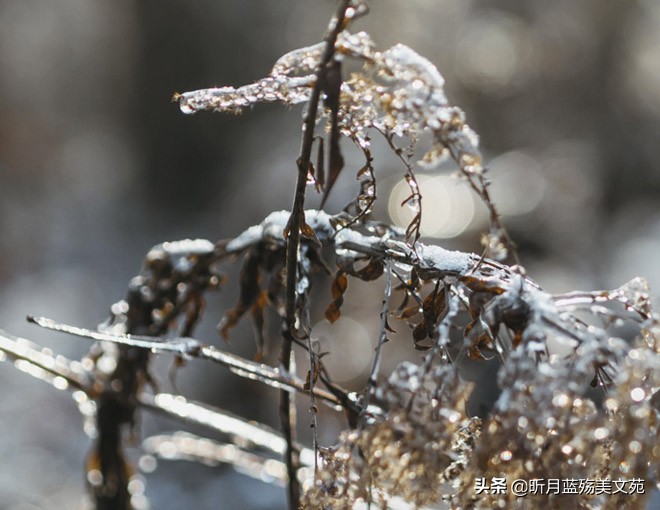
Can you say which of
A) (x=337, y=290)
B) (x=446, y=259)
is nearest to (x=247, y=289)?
(x=337, y=290)

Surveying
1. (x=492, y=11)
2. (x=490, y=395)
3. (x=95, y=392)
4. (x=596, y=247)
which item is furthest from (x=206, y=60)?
(x=95, y=392)

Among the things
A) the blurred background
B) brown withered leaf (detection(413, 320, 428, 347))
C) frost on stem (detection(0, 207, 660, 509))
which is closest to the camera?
frost on stem (detection(0, 207, 660, 509))

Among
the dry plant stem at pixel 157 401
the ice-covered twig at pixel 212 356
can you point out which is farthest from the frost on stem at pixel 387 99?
the dry plant stem at pixel 157 401

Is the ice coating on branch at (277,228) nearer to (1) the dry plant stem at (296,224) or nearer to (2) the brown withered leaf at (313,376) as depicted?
(1) the dry plant stem at (296,224)

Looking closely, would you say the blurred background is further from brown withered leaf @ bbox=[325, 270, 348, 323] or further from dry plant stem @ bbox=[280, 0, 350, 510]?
brown withered leaf @ bbox=[325, 270, 348, 323]

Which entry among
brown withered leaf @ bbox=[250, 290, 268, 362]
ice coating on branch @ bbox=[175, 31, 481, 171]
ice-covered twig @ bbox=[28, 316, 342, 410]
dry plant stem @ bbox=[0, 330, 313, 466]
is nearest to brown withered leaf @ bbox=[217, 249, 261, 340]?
brown withered leaf @ bbox=[250, 290, 268, 362]

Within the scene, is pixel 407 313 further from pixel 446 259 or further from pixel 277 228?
A: pixel 277 228
